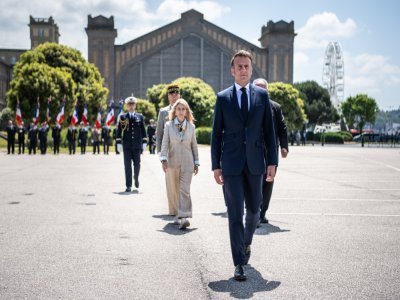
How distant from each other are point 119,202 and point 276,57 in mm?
84876

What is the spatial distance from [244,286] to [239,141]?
126 cm

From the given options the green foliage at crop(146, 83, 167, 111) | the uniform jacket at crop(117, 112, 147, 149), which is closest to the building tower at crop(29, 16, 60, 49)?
the green foliage at crop(146, 83, 167, 111)

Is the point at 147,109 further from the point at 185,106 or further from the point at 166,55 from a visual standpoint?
the point at 185,106

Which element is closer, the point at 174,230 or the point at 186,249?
the point at 186,249

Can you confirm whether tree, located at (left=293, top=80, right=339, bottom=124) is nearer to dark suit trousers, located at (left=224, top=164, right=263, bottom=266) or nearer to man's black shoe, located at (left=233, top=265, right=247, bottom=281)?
dark suit trousers, located at (left=224, top=164, right=263, bottom=266)

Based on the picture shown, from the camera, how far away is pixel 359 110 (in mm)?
118312

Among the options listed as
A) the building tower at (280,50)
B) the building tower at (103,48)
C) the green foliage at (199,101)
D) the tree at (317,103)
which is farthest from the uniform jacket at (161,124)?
the tree at (317,103)

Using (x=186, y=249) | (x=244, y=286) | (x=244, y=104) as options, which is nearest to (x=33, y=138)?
(x=186, y=249)

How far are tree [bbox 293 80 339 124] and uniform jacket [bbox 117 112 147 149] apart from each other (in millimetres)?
89347

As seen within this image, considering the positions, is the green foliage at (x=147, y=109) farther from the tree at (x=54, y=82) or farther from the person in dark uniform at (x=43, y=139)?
the person in dark uniform at (x=43, y=139)

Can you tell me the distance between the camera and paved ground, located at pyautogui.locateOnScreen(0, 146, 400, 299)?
4.78m

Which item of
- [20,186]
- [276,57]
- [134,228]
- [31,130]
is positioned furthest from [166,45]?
[134,228]

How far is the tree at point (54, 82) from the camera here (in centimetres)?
5019

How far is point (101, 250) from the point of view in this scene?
20.7 ft
